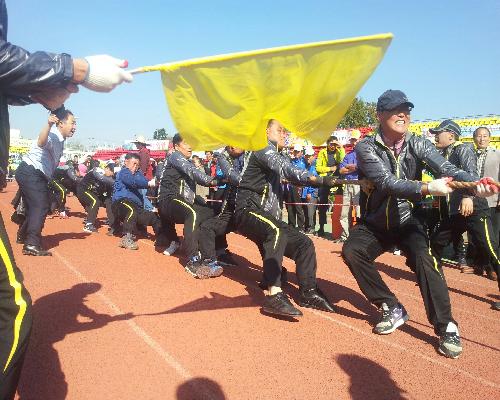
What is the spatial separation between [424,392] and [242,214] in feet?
8.69

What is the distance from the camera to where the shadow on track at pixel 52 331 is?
284 cm

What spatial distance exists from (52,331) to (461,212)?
15.4 feet

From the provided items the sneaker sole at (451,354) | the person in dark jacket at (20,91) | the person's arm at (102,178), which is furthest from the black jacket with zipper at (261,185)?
the person's arm at (102,178)

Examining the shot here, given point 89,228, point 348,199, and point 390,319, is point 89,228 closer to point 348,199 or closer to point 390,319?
point 348,199

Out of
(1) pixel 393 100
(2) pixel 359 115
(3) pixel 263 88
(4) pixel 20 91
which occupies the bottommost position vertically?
(2) pixel 359 115

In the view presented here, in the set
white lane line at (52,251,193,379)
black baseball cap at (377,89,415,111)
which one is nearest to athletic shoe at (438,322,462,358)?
black baseball cap at (377,89,415,111)

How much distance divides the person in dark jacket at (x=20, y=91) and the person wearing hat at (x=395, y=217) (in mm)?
2657

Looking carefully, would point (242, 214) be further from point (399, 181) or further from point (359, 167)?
point (399, 181)

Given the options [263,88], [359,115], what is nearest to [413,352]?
[263,88]

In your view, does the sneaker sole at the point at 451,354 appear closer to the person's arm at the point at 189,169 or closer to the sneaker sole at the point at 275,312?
the sneaker sole at the point at 275,312

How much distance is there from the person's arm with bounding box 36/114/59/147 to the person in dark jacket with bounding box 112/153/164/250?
1.85 m

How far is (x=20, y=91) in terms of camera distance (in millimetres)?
2242

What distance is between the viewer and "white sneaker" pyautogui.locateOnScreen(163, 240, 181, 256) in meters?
7.29

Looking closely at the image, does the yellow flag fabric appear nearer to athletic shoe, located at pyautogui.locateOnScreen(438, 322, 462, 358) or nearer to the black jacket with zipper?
the black jacket with zipper
